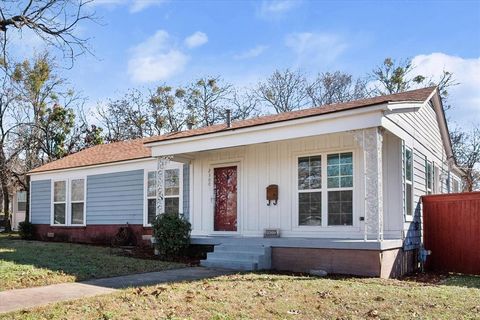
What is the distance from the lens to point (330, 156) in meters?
11.1

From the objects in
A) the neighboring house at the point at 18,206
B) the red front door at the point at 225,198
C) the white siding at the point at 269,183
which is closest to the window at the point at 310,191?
the white siding at the point at 269,183

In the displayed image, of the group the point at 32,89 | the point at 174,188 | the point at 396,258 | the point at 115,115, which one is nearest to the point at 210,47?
the point at 174,188

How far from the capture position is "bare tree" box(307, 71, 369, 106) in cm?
3200

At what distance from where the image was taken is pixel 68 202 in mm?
17250

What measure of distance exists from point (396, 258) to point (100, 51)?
7.72 m

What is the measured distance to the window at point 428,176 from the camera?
43.0 ft

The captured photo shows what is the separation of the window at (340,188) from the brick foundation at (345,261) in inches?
58.5

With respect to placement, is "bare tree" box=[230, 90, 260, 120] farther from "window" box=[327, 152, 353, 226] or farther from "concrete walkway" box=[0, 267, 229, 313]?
"concrete walkway" box=[0, 267, 229, 313]

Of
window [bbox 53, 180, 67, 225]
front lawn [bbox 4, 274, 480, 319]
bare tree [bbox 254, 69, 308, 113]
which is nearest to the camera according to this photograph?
front lawn [bbox 4, 274, 480, 319]

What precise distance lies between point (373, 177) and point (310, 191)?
216 centimetres

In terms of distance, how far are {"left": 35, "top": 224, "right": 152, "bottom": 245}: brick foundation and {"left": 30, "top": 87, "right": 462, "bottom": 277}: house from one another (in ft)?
0.22

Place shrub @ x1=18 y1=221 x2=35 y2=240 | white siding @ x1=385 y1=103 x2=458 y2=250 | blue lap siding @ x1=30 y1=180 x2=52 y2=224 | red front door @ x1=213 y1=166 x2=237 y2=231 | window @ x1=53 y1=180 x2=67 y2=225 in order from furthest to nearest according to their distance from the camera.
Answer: shrub @ x1=18 y1=221 x2=35 y2=240 → blue lap siding @ x1=30 y1=180 x2=52 y2=224 → window @ x1=53 y1=180 x2=67 y2=225 → red front door @ x1=213 y1=166 x2=237 y2=231 → white siding @ x1=385 y1=103 x2=458 y2=250

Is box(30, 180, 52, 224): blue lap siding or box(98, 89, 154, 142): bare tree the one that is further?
box(98, 89, 154, 142): bare tree

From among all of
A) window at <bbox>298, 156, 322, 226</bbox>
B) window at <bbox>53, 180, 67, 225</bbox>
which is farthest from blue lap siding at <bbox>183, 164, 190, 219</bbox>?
window at <bbox>53, 180, 67, 225</bbox>
